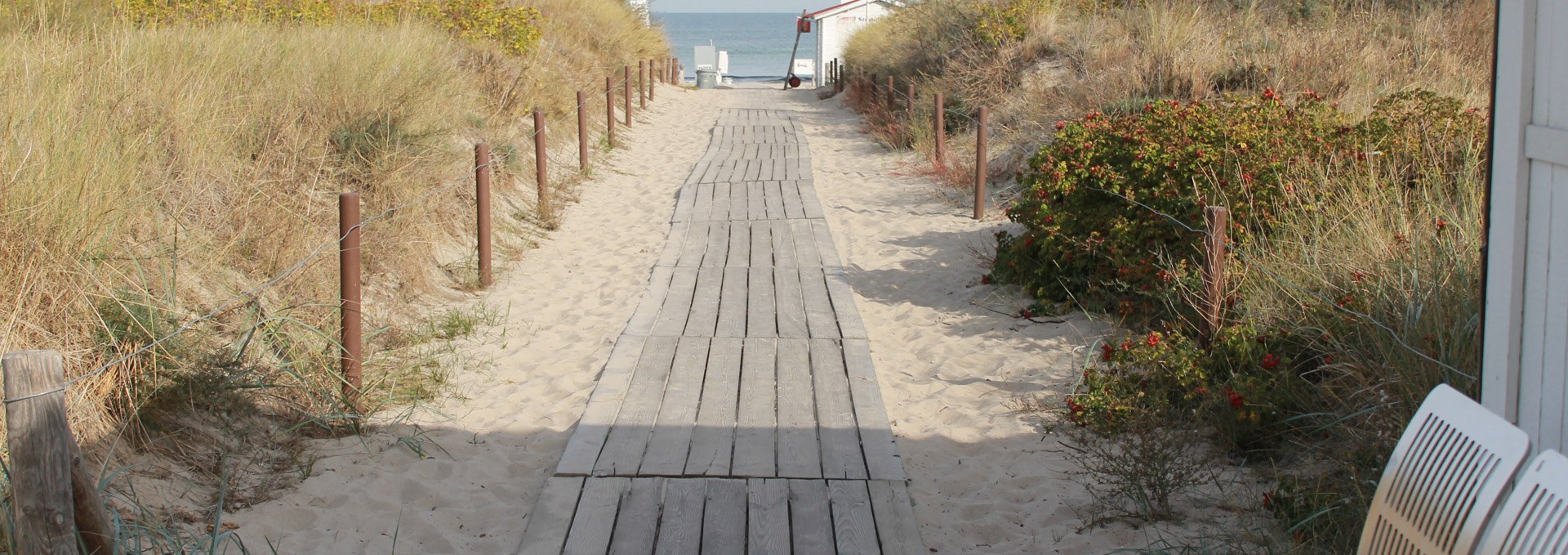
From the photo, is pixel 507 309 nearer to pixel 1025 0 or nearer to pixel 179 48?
pixel 179 48

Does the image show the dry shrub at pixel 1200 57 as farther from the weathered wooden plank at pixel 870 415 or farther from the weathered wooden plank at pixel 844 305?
the weathered wooden plank at pixel 870 415

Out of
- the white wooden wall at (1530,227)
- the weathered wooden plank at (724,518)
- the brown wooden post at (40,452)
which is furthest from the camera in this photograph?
the weathered wooden plank at (724,518)

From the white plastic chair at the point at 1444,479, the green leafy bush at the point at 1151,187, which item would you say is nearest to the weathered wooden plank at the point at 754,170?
the green leafy bush at the point at 1151,187

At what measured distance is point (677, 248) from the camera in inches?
330

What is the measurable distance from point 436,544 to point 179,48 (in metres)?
4.65

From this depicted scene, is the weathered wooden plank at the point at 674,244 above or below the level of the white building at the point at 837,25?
below

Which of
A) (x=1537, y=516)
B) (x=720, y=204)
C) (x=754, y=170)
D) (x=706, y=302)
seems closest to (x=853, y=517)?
(x=1537, y=516)

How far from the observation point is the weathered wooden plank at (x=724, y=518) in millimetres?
3619

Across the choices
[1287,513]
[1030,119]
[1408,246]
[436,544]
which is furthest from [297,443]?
[1030,119]

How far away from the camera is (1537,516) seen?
6.14ft

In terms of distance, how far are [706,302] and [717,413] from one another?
6.46 ft

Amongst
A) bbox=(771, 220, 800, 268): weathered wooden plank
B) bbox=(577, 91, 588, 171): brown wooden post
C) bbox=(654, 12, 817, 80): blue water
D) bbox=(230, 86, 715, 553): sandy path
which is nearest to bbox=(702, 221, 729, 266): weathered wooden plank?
bbox=(771, 220, 800, 268): weathered wooden plank

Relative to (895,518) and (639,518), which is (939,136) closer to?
(895,518)

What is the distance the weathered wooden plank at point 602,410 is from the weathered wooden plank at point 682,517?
1.29 ft
